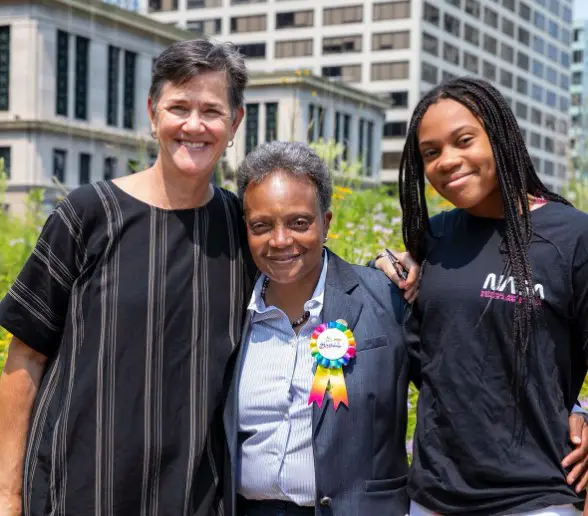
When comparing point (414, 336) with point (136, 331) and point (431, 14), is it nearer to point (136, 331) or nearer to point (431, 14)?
point (136, 331)

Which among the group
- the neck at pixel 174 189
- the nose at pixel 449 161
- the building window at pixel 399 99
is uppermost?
the building window at pixel 399 99

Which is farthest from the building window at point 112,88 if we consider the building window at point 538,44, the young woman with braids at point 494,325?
the building window at point 538,44

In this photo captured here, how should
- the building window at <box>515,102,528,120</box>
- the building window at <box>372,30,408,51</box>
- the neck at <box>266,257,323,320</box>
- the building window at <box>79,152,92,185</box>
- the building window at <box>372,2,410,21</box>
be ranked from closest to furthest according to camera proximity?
the neck at <box>266,257,323,320</box>
the building window at <box>79,152,92,185</box>
the building window at <box>372,2,410,21</box>
the building window at <box>372,30,408,51</box>
the building window at <box>515,102,528,120</box>

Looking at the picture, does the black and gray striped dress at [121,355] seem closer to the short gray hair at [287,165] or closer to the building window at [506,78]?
the short gray hair at [287,165]

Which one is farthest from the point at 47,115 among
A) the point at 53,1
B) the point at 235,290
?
the point at 235,290

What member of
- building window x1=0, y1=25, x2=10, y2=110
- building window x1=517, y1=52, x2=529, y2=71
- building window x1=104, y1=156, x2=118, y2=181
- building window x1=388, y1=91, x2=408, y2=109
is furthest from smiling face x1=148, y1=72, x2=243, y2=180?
building window x1=517, y1=52, x2=529, y2=71

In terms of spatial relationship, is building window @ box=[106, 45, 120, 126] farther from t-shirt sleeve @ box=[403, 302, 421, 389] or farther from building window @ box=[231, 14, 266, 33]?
t-shirt sleeve @ box=[403, 302, 421, 389]

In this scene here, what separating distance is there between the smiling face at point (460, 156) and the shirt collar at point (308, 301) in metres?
0.54

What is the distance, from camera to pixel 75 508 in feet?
10.1

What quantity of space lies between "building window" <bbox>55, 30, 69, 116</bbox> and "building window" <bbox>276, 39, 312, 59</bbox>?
37.0 meters

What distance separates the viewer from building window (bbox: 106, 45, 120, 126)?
4031cm

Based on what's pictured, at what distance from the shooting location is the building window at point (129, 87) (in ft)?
135

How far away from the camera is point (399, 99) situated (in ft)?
236

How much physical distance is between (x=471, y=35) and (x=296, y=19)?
47.5 feet
